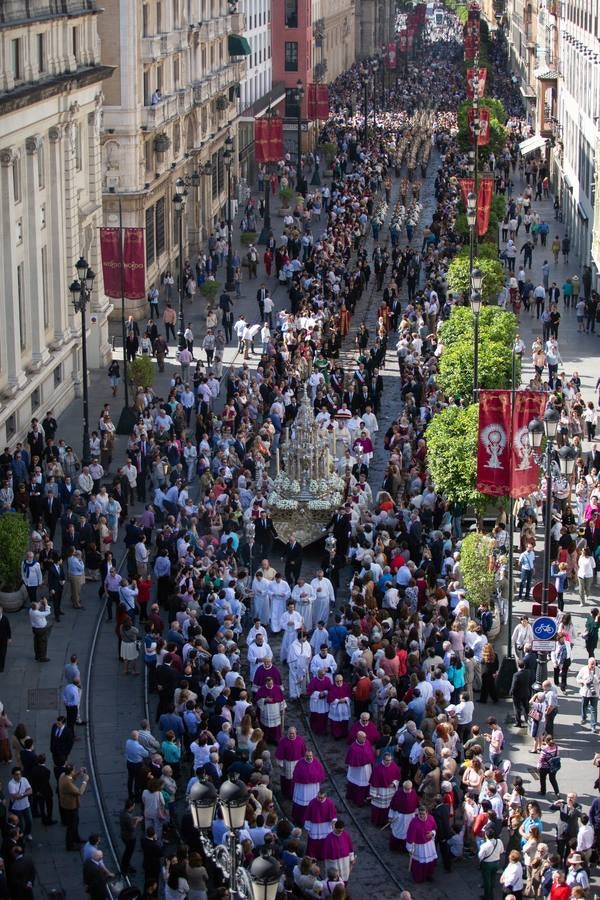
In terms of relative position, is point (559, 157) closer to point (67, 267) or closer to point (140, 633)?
point (67, 267)

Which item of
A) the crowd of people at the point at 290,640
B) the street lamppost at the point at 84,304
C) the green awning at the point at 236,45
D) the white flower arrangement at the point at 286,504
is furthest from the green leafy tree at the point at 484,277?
the green awning at the point at 236,45

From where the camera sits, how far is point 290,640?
2872 centimetres

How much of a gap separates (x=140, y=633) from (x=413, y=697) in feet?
21.9

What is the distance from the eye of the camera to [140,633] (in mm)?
31469

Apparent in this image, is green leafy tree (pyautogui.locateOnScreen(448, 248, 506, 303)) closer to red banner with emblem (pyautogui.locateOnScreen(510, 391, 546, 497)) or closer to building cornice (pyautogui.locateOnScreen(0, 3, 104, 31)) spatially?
building cornice (pyautogui.locateOnScreen(0, 3, 104, 31))

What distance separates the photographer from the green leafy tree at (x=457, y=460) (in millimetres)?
34406

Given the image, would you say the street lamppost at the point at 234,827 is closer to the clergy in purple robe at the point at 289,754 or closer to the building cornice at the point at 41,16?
the clergy in purple robe at the point at 289,754

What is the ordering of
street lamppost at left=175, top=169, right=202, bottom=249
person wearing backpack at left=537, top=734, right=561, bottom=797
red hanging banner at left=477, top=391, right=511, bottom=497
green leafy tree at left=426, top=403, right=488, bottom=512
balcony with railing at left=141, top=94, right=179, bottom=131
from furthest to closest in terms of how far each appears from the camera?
street lamppost at left=175, top=169, right=202, bottom=249
balcony with railing at left=141, top=94, right=179, bottom=131
green leafy tree at left=426, top=403, right=488, bottom=512
red hanging banner at left=477, top=391, right=511, bottom=497
person wearing backpack at left=537, top=734, right=561, bottom=797

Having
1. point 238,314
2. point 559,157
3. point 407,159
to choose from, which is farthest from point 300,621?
point 407,159

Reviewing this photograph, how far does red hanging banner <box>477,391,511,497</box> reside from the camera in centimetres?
2947

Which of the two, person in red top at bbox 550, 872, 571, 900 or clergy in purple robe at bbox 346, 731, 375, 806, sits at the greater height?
person in red top at bbox 550, 872, 571, 900

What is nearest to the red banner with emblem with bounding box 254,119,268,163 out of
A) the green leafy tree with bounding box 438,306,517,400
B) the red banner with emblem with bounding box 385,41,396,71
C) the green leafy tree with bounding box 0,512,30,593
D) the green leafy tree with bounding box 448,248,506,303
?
the green leafy tree with bounding box 448,248,506,303

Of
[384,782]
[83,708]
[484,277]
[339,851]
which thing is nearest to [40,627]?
[83,708]

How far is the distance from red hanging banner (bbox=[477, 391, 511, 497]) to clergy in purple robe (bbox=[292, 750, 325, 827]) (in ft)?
22.9
